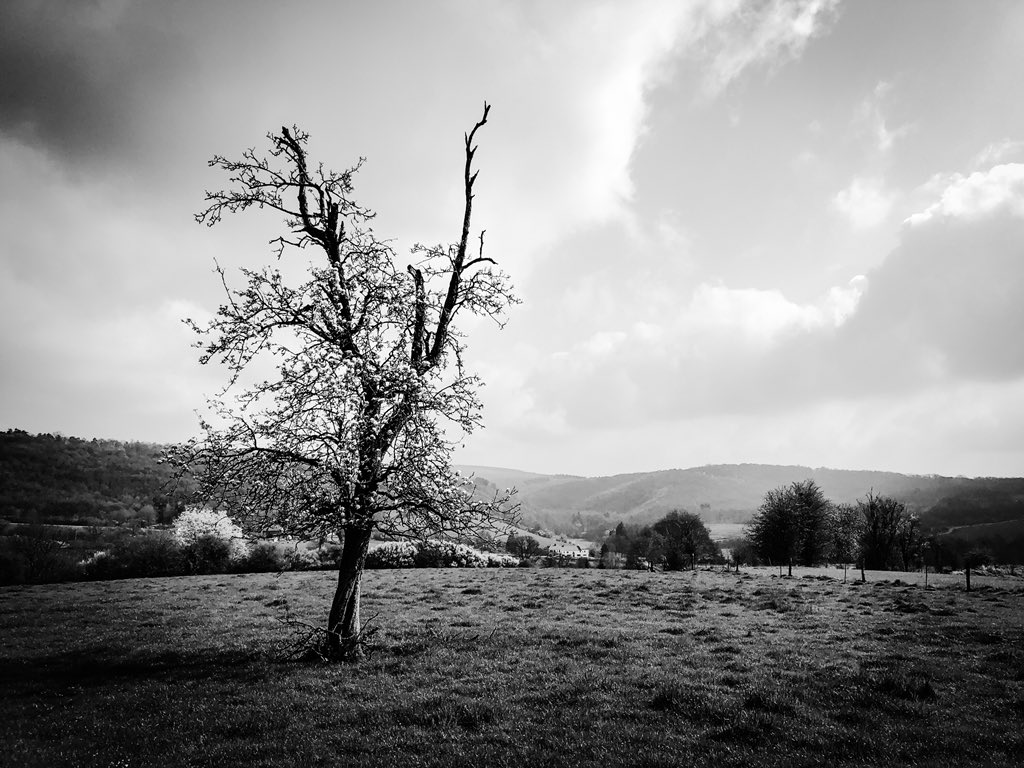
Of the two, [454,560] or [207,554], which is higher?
[207,554]

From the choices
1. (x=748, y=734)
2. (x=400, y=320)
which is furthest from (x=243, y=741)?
(x=400, y=320)

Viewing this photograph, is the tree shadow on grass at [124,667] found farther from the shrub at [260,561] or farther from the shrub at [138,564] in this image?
the shrub at [138,564]

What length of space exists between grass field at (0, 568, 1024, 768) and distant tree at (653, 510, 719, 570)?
174 ft

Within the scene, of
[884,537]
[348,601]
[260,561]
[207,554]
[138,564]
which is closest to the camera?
[348,601]

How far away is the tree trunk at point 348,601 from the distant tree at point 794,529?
233 feet

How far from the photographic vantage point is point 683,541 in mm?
89312

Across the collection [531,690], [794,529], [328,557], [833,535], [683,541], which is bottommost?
[328,557]

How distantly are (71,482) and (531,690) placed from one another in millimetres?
165791

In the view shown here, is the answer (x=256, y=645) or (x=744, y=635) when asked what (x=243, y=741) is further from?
(x=744, y=635)

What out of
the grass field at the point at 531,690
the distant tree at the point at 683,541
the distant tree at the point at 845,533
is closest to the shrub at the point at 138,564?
the grass field at the point at 531,690

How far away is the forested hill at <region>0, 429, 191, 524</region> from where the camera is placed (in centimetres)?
11456

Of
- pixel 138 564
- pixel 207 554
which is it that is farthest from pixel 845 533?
pixel 138 564

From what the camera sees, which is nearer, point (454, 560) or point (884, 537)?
point (454, 560)

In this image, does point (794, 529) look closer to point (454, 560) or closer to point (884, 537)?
point (884, 537)
